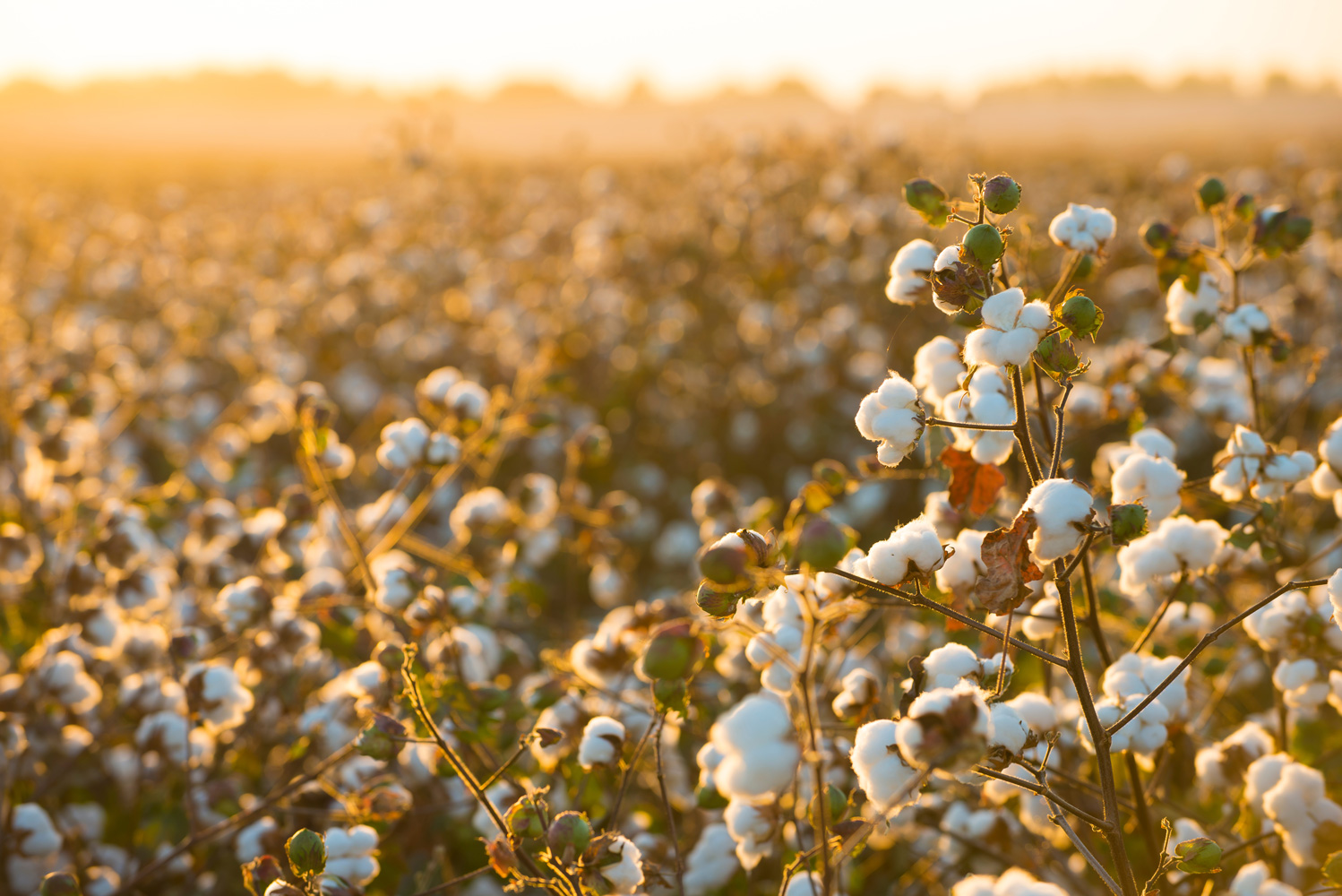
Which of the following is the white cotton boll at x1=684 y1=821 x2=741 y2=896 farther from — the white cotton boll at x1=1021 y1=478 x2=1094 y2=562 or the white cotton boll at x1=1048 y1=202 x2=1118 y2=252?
the white cotton boll at x1=1048 y1=202 x2=1118 y2=252

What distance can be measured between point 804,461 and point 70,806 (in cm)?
403

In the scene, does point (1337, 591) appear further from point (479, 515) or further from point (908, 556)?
point (479, 515)

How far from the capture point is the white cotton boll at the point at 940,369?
1.58 meters

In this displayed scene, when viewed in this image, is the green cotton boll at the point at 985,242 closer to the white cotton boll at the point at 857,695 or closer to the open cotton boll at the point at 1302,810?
the white cotton boll at the point at 857,695

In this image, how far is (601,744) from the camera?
161 centimetres

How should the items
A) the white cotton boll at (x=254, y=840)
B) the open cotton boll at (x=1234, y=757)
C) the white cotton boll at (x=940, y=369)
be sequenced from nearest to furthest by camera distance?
the white cotton boll at (x=940, y=369) → the open cotton boll at (x=1234, y=757) → the white cotton boll at (x=254, y=840)

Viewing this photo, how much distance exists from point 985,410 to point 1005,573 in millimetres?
343

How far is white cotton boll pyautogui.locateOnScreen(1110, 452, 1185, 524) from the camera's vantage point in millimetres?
1458

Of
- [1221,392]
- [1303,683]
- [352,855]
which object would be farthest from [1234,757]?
[352,855]

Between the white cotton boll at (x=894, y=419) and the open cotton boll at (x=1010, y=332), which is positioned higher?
the open cotton boll at (x=1010, y=332)

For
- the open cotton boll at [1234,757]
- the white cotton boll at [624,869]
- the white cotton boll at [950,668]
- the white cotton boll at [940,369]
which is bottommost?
the open cotton boll at [1234,757]

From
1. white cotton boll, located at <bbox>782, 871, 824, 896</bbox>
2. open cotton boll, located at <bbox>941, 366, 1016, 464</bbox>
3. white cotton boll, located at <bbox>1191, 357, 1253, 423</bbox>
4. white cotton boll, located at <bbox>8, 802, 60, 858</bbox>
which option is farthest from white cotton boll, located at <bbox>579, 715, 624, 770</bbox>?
white cotton boll, located at <bbox>1191, 357, 1253, 423</bbox>

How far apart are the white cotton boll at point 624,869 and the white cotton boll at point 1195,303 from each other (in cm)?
156

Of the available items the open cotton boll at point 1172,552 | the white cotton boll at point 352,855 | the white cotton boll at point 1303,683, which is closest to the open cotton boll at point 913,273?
the open cotton boll at point 1172,552
